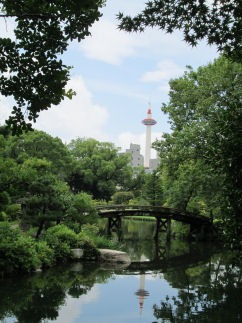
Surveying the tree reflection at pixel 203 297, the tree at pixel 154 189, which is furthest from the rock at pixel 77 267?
the tree at pixel 154 189

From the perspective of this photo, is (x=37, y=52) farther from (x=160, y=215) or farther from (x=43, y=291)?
(x=160, y=215)

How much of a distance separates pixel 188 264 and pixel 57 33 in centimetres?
1343

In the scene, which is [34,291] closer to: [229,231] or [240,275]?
[229,231]

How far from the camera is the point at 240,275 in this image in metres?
13.1

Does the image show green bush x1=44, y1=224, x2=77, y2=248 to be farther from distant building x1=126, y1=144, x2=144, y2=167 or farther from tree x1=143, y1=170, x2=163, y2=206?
distant building x1=126, y1=144, x2=144, y2=167

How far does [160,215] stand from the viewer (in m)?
27.5

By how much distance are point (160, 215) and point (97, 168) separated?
2731cm

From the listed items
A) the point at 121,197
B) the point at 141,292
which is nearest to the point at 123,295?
the point at 141,292

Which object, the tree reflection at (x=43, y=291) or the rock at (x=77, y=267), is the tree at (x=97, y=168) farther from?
the tree reflection at (x=43, y=291)

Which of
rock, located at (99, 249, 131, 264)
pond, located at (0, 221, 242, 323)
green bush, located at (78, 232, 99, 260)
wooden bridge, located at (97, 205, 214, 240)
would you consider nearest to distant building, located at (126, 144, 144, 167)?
wooden bridge, located at (97, 205, 214, 240)

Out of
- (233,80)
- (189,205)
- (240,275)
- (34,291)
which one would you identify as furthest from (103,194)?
(34,291)

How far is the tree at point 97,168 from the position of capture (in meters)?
52.6

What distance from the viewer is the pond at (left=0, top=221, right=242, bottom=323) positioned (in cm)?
766

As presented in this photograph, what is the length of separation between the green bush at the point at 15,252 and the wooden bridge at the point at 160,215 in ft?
44.5
